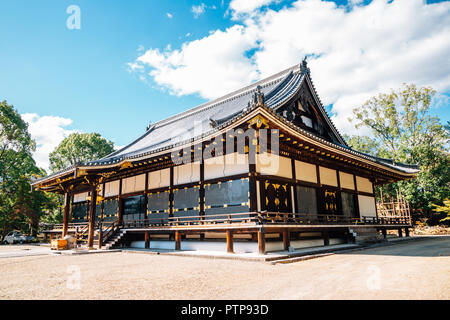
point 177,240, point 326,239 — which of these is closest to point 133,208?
point 177,240

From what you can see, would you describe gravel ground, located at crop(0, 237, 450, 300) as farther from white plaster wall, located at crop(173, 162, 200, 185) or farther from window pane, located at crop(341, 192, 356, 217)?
window pane, located at crop(341, 192, 356, 217)

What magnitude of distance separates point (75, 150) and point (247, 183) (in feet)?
116

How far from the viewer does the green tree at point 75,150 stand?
3947cm

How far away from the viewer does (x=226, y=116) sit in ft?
47.1

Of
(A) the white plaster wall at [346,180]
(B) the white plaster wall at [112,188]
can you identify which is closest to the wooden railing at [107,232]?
(B) the white plaster wall at [112,188]

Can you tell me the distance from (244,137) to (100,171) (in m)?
8.63

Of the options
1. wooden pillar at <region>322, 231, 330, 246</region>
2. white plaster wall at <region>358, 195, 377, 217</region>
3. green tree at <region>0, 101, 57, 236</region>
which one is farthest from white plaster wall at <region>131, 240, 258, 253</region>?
green tree at <region>0, 101, 57, 236</region>

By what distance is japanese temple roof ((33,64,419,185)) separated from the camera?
14195mm

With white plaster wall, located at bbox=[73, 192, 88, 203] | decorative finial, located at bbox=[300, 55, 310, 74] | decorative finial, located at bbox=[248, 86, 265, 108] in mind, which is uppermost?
decorative finial, located at bbox=[300, 55, 310, 74]

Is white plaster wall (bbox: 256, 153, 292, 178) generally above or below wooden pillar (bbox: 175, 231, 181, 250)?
above

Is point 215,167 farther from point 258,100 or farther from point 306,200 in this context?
point 306,200

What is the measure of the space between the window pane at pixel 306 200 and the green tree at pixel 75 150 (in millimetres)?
34515

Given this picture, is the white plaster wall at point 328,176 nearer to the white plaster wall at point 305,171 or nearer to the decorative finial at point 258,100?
the white plaster wall at point 305,171

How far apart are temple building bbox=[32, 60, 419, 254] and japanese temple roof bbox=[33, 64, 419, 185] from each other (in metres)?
0.09
